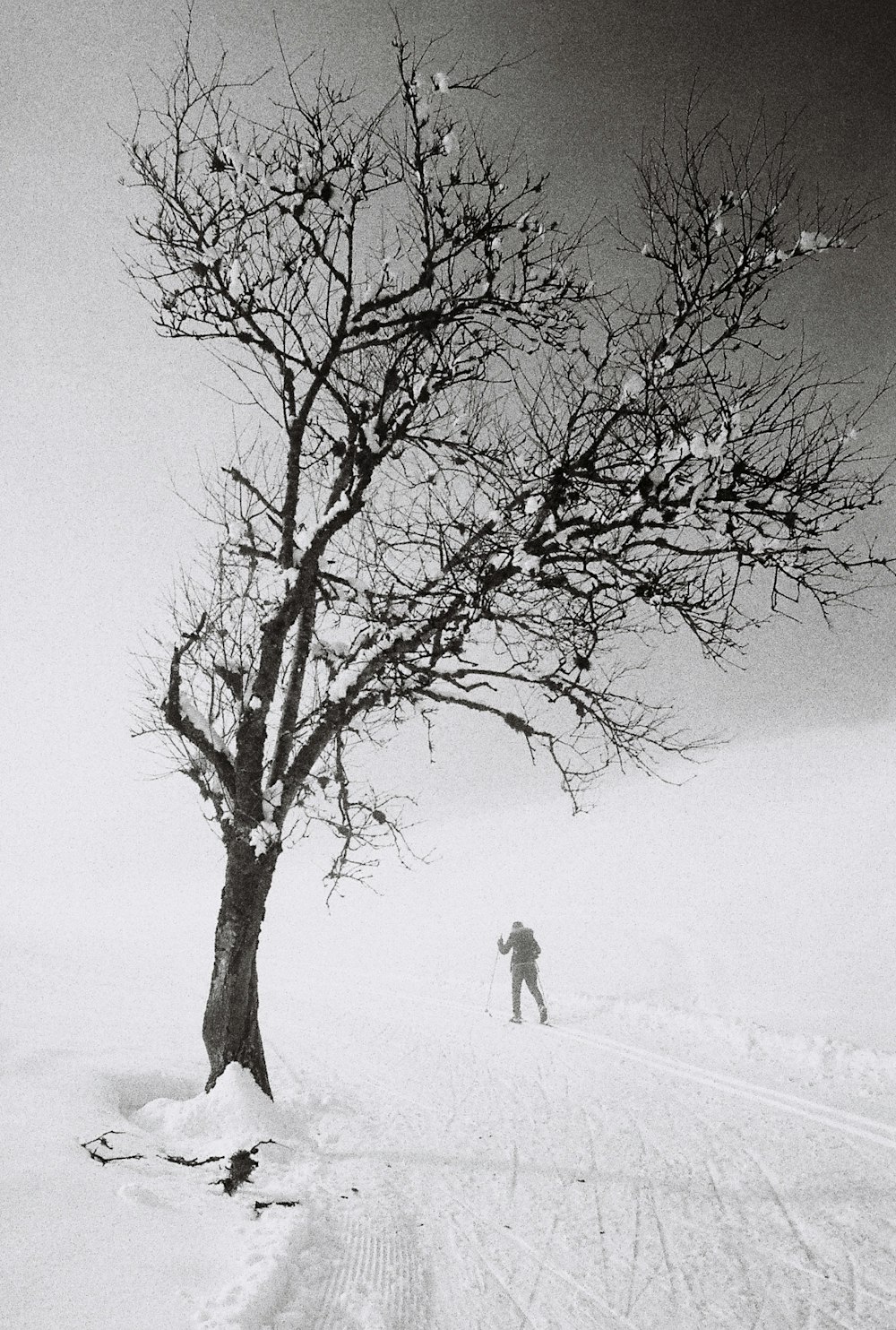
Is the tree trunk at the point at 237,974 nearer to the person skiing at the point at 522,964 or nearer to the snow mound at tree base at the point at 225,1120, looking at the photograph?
the snow mound at tree base at the point at 225,1120

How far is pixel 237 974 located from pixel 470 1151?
243cm

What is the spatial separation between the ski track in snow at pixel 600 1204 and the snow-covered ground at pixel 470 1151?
0.02 meters

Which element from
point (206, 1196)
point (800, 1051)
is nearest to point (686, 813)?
point (800, 1051)

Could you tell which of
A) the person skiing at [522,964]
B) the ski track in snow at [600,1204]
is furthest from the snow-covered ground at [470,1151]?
the person skiing at [522,964]

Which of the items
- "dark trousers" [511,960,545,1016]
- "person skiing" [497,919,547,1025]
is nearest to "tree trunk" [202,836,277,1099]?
"person skiing" [497,919,547,1025]

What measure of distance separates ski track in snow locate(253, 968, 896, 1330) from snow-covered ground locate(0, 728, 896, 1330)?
2cm

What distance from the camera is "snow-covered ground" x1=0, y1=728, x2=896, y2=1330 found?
2.99 metres

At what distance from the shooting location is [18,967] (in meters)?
13.8

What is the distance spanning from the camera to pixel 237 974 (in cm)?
568

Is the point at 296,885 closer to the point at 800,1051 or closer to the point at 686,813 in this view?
the point at 686,813

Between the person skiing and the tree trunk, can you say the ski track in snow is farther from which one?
the person skiing

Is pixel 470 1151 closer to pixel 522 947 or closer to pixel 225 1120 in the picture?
pixel 225 1120

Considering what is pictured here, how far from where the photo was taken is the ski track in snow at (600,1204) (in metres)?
3.27

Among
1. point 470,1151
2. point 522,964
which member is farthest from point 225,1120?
point 522,964
